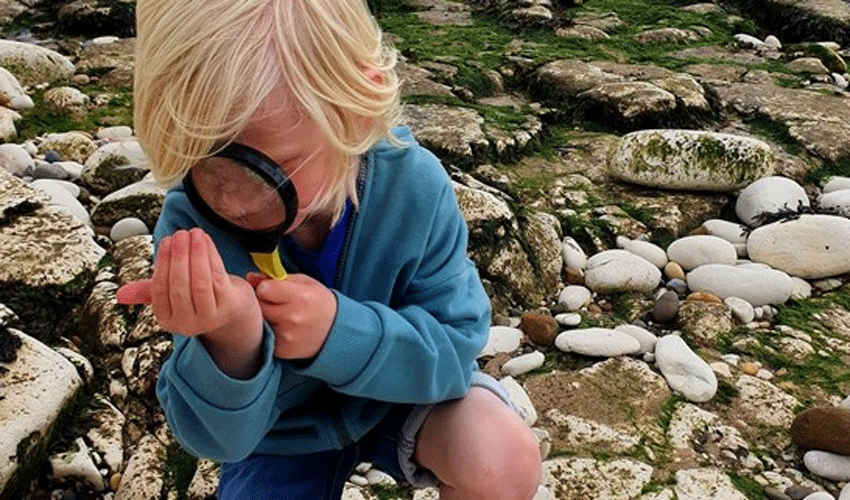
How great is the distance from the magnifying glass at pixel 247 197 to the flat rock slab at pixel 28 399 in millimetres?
1242

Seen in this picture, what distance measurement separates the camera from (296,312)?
1.70 m

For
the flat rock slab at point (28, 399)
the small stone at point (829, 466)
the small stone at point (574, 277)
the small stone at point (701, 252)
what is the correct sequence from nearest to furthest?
the flat rock slab at point (28, 399) → the small stone at point (829, 466) → the small stone at point (574, 277) → the small stone at point (701, 252)

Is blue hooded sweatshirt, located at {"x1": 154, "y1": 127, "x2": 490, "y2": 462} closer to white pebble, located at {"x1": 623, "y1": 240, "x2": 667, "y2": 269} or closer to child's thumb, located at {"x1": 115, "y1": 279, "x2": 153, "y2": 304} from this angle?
child's thumb, located at {"x1": 115, "y1": 279, "x2": 153, "y2": 304}

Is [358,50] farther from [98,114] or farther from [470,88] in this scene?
[470,88]

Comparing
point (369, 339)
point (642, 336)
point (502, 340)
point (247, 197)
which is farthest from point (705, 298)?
point (247, 197)

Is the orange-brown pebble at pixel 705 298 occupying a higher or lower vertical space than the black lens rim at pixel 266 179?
lower

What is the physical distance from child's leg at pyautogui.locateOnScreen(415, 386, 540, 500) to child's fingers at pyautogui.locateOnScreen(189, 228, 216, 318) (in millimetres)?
769

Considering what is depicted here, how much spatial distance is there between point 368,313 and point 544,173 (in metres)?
3.20

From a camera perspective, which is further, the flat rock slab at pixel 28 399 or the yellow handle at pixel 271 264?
the flat rock slab at pixel 28 399

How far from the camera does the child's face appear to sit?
1580 mm

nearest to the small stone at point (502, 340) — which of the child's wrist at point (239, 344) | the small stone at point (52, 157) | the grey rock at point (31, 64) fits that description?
the child's wrist at point (239, 344)

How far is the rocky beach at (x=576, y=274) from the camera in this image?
279 cm

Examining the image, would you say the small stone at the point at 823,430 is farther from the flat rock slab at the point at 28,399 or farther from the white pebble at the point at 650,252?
the flat rock slab at the point at 28,399

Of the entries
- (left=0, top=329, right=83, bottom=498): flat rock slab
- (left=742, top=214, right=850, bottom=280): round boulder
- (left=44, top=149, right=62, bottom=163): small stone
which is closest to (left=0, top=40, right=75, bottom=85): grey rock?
(left=44, top=149, right=62, bottom=163): small stone
